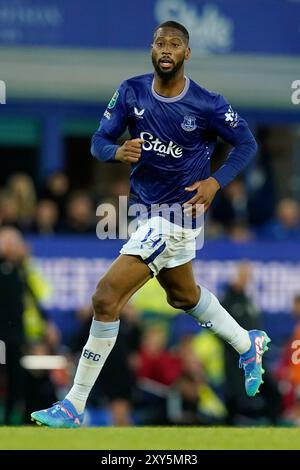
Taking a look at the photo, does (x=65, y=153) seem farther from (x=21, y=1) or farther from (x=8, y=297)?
(x=8, y=297)

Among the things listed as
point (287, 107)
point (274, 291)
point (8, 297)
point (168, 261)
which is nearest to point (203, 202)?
point (168, 261)

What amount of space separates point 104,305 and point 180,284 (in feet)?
2.35

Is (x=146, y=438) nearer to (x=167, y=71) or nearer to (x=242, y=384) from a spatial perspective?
(x=167, y=71)

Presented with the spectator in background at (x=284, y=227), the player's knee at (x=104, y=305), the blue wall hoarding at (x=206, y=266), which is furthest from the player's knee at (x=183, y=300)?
the spectator in background at (x=284, y=227)

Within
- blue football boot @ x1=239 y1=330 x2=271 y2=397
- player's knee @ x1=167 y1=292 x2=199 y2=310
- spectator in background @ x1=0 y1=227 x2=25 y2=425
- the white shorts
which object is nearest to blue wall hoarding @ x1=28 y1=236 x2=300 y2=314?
spectator in background @ x1=0 y1=227 x2=25 y2=425

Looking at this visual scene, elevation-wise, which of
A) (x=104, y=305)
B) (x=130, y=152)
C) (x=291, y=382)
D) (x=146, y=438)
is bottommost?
(x=291, y=382)

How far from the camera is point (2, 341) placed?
15484 mm

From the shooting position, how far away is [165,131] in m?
9.99

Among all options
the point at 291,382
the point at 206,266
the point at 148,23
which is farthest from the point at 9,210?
the point at 148,23

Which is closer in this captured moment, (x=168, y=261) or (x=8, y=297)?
(x=168, y=261)
